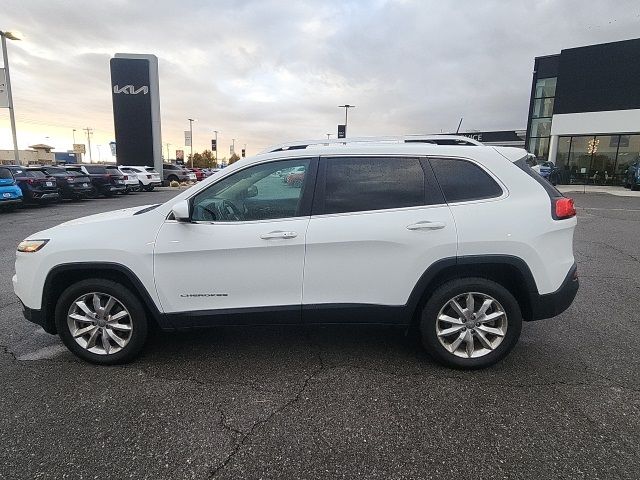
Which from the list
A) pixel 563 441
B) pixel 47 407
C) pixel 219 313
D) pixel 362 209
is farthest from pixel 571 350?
pixel 47 407

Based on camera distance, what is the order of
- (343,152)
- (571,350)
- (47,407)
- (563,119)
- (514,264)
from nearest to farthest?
(47,407) < (514,264) < (343,152) < (571,350) < (563,119)

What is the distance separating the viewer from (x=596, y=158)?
86.6 ft

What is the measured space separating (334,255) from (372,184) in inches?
25.1

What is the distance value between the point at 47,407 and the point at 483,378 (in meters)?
3.14

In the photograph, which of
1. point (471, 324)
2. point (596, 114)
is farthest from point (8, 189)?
point (596, 114)

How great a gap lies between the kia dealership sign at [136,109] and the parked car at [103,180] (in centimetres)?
1092

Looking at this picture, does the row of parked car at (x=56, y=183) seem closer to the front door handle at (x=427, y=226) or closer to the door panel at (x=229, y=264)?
the door panel at (x=229, y=264)

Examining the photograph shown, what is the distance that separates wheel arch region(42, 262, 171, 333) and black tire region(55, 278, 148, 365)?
0.19 feet

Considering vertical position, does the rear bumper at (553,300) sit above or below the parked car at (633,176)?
below

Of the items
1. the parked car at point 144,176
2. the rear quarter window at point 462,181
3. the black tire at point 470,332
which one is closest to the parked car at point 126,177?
the parked car at point 144,176

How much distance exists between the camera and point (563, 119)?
88.3 ft

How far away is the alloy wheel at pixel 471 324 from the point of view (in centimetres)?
305

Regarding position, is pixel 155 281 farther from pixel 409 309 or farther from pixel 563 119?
pixel 563 119

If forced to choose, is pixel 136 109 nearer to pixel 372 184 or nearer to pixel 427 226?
pixel 372 184
